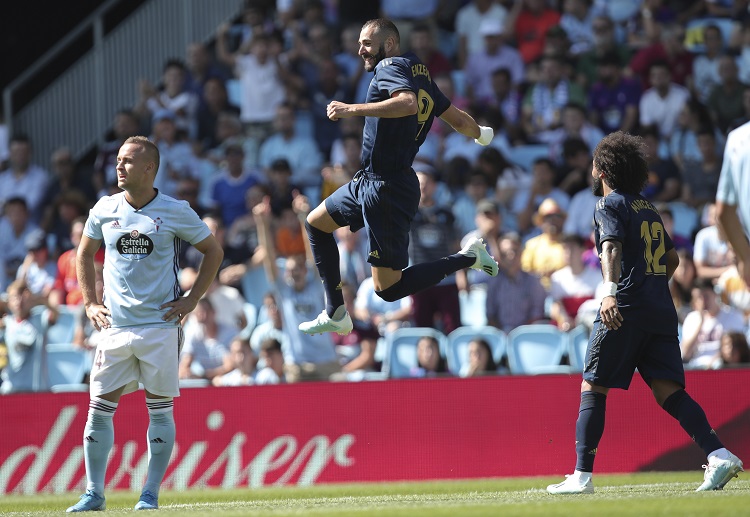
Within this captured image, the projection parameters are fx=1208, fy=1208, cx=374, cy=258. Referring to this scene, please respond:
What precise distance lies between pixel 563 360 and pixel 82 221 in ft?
19.5

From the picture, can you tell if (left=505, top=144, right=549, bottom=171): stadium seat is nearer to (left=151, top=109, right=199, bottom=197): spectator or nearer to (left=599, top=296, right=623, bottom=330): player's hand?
(left=151, top=109, right=199, bottom=197): spectator

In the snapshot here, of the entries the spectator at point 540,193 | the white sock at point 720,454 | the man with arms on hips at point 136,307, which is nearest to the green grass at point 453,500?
the white sock at point 720,454

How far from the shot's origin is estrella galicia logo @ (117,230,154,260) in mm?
7613

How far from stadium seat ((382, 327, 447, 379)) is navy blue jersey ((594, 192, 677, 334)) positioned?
5032mm

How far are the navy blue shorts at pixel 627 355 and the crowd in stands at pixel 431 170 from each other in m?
3.33

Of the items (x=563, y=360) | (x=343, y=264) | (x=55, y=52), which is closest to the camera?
(x=563, y=360)

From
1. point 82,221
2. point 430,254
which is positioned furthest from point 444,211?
point 82,221

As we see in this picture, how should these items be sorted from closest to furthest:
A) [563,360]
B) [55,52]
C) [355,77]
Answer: [563,360] → [355,77] → [55,52]

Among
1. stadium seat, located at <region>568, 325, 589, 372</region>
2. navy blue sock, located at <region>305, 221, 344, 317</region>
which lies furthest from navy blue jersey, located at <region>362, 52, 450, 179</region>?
stadium seat, located at <region>568, 325, 589, 372</region>

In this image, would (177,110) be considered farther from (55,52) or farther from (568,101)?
(568,101)

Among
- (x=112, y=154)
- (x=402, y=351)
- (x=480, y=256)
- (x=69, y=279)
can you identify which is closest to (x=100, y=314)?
(x=480, y=256)

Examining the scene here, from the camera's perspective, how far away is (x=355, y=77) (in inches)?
684

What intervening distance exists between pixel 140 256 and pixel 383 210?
63.1 inches

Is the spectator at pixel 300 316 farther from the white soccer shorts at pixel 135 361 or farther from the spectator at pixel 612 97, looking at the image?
the spectator at pixel 612 97
